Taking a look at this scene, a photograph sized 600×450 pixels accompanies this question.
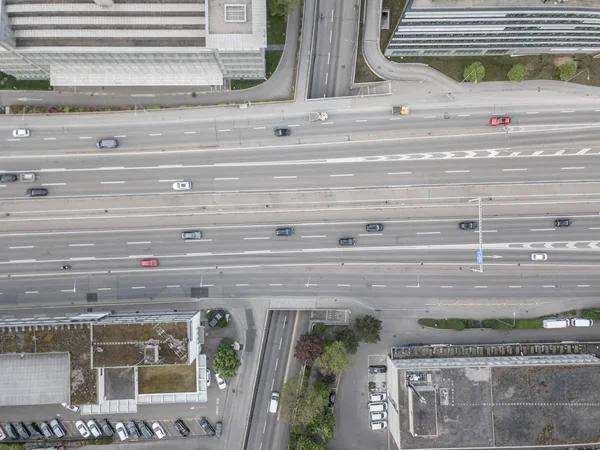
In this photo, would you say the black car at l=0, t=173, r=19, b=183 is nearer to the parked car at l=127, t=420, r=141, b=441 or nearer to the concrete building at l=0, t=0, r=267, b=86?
the concrete building at l=0, t=0, r=267, b=86

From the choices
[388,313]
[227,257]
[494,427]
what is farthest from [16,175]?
[494,427]

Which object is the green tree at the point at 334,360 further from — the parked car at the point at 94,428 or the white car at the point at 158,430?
the parked car at the point at 94,428

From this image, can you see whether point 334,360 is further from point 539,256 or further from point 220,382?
point 539,256

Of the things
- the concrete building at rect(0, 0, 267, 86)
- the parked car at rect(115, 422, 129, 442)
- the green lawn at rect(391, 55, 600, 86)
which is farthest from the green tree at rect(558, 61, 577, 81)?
the parked car at rect(115, 422, 129, 442)

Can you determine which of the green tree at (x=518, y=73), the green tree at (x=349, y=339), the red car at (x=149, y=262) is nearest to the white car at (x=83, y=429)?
the red car at (x=149, y=262)

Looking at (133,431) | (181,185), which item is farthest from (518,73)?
(133,431)
